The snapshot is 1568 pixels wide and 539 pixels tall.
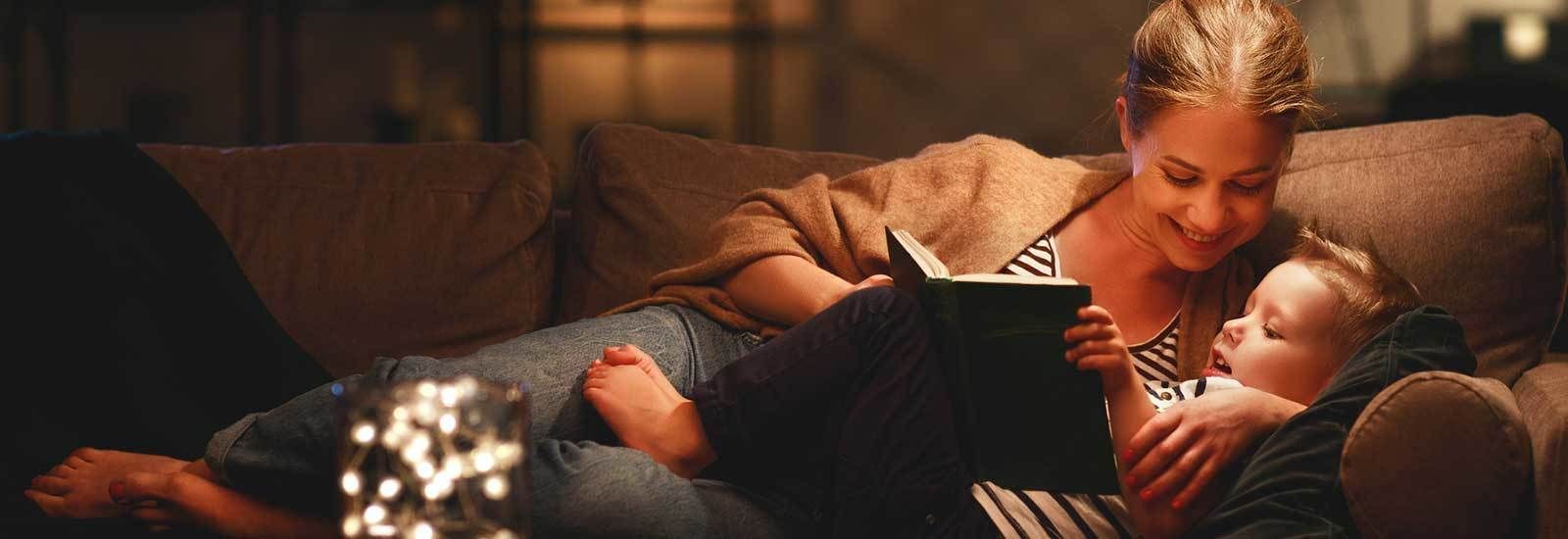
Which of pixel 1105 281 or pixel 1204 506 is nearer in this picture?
pixel 1204 506

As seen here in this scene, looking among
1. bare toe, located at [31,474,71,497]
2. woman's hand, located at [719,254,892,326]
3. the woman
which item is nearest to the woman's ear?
the woman

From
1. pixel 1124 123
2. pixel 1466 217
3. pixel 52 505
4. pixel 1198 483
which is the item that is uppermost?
pixel 1124 123

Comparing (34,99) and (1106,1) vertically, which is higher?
(1106,1)

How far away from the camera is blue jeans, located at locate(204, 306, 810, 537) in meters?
1.28

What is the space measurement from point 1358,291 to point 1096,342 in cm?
44

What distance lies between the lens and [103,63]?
3641 mm

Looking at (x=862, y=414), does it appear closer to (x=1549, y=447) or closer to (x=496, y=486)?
(x=496, y=486)

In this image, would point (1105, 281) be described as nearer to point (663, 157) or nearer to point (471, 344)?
point (663, 157)

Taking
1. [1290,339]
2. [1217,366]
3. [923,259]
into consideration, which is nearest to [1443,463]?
[1290,339]

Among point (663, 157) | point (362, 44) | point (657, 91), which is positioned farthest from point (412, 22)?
point (663, 157)

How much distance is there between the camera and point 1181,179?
63.1 inches

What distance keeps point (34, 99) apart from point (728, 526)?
10.3 ft

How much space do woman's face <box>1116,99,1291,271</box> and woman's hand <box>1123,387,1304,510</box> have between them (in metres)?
0.28

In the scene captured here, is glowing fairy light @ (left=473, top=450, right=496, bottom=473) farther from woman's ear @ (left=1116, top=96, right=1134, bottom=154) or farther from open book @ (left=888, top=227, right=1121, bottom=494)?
woman's ear @ (left=1116, top=96, right=1134, bottom=154)
